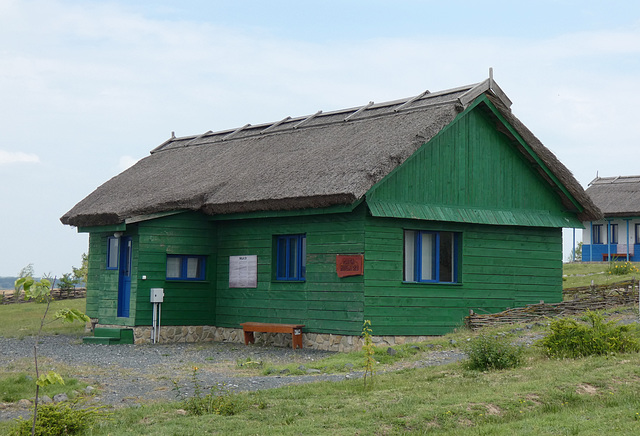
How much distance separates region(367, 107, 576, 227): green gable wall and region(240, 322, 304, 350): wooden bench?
3520 millimetres

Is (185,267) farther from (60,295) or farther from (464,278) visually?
(60,295)

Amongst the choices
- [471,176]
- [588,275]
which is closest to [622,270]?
[588,275]

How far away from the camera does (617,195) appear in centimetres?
4503

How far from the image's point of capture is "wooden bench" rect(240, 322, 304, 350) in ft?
62.2

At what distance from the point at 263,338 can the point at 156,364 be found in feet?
15.5

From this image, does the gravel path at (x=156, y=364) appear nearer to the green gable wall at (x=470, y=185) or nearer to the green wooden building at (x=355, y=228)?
the green wooden building at (x=355, y=228)

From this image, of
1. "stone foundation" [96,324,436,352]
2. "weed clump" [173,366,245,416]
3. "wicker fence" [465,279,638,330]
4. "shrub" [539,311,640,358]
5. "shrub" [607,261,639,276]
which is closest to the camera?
"weed clump" [173,366,245,416]

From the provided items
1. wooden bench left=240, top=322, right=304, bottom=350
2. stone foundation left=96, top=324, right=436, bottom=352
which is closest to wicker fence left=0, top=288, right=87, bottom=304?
stone foundation left=96, top=324, right=436, bottom=352

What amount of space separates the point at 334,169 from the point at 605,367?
789 cm

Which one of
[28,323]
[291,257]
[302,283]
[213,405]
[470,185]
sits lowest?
[28,323]

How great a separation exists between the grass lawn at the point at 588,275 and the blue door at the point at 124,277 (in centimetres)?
1721

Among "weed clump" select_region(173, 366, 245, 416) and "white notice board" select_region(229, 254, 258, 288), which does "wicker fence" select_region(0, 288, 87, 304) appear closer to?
"white notice board" select_region(229, 254, 258, 288)

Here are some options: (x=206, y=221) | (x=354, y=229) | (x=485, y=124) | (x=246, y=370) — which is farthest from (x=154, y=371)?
(x=485, y=124)

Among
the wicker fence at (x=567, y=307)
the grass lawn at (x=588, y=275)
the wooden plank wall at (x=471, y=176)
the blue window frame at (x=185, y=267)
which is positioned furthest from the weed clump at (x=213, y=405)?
the grass lawn at (x=588, y=275)
